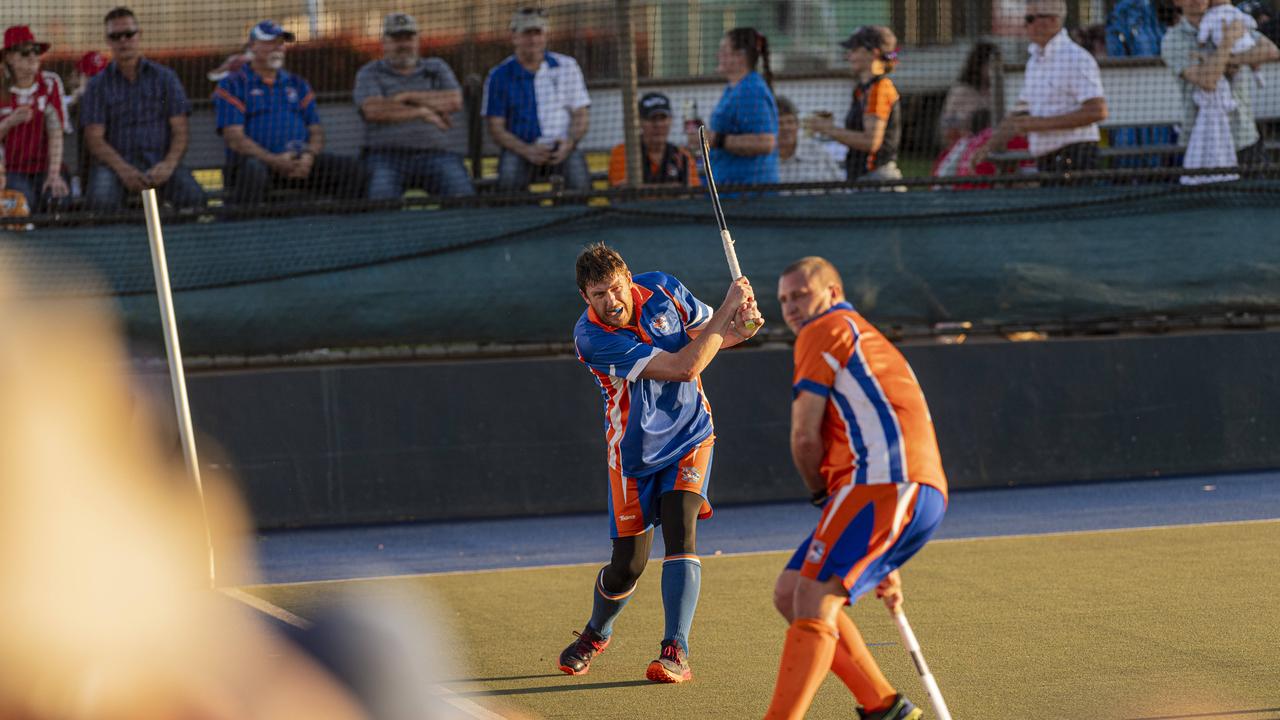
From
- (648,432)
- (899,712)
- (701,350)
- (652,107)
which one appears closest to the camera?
(899,712)

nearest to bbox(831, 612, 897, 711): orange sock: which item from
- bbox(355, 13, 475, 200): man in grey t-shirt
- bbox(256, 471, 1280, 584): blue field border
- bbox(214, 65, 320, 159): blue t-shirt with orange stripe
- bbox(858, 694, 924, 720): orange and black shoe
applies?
bbox(858, 694, 924, 720): orange and black shoe

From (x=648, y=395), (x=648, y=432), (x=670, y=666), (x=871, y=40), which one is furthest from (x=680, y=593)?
(x=871, y=40)

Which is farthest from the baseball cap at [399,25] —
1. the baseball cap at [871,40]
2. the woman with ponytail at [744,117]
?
the baseball cap at [871,40]

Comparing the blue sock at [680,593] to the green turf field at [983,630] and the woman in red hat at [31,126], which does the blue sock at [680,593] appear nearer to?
the green turf field at [983,630]

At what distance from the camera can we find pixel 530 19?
34.4ft

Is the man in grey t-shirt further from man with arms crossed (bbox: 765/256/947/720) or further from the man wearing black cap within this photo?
man with arms crossed (bbox: 765/256/947/720)

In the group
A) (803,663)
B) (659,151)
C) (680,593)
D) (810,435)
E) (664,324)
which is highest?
(659,151)

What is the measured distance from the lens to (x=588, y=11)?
11.1 metres

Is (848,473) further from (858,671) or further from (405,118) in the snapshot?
(405,118)

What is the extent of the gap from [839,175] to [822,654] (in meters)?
6.66

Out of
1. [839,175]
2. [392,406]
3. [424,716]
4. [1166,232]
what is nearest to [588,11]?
[839,175]

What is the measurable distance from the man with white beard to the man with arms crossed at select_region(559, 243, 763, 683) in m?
4.72

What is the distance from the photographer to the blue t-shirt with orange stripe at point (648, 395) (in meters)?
6.08

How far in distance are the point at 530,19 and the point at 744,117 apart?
5.22 feet
